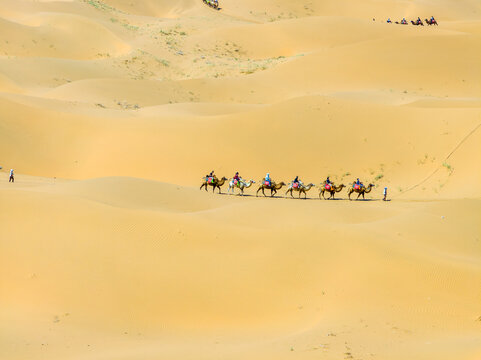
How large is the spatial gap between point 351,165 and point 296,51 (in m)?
25.4

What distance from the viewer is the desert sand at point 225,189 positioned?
14.8 metres

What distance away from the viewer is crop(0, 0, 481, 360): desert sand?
1482 centimetres

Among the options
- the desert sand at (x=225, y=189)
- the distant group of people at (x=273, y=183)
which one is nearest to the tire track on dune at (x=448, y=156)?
the desert sand at (x=225, y=189)

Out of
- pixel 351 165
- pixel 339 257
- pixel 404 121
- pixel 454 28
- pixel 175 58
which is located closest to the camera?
pixel 339 257

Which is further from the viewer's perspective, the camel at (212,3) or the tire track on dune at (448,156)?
the camel at (212,3)

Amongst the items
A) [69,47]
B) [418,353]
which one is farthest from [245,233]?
[69,47]

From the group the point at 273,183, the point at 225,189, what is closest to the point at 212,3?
the point at 225,189

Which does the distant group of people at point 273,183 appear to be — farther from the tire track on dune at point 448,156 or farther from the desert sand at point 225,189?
the tire track on dune at point 448,156

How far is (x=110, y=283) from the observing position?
53.7 ft

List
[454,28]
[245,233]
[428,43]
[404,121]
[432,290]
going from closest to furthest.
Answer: [432,290]
[245,233]
[404,121]
[428,43]
[454,28]

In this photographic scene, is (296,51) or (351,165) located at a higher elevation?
(296,51)

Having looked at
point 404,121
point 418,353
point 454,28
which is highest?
point 454,28

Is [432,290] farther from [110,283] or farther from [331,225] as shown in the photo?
[110,283]

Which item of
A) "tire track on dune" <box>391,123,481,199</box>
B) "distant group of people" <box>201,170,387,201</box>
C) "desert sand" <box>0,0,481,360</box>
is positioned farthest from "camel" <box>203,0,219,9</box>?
"distant group of people" <box>201,170,387,201</box>
